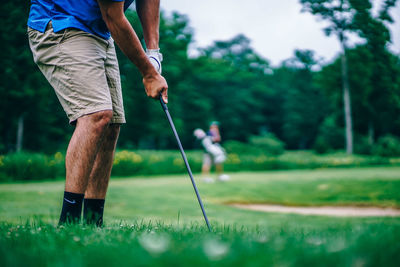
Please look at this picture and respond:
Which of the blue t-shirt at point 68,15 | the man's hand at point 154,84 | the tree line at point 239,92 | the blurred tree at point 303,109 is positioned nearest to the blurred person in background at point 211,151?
the tree line at point 239,92

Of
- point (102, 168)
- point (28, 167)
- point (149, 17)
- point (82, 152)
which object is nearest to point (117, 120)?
point (102, 168)

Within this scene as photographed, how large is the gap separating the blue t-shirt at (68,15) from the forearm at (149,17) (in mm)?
466

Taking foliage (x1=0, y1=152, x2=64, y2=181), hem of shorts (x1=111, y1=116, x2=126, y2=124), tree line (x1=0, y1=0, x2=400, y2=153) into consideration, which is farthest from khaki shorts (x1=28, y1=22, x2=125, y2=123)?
foliage (x1=0, y1=152, x2=64, y2=181)

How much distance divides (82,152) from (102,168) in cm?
40

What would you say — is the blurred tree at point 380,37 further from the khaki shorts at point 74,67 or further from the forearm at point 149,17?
the khaki shorts at point 74,67

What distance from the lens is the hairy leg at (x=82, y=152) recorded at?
2.02 metres

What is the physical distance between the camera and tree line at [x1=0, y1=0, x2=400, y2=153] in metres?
7.68

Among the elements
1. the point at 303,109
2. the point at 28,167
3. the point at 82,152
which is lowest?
the point at 28,167

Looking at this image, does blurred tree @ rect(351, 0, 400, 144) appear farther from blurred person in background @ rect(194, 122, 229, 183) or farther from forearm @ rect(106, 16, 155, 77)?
blurred person in background @ rect(194, 122, 229, 183)

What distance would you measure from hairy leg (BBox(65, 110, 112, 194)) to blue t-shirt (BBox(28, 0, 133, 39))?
539mm

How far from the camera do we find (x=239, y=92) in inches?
2083

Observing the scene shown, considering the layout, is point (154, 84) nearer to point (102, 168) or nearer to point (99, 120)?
point (99, 120)

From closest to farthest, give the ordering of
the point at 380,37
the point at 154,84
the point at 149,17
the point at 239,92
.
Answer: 1. the point at 154,84
2. the point at 149,17
3. the point at 380,37
4. the point at 239,92

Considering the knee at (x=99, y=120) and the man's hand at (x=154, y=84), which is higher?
the man's hand at (x=154, y=84)
